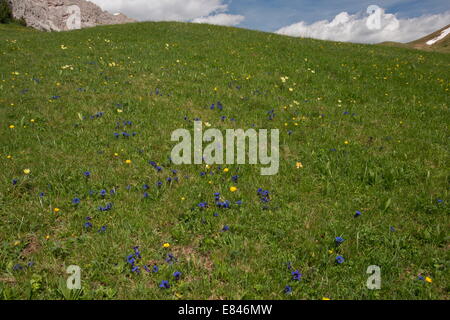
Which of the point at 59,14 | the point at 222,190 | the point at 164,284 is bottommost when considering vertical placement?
the point at 164,284

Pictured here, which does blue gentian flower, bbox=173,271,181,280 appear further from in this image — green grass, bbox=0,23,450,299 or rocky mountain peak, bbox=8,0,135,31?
rocky mountain peak, bbox=8,0,135,31

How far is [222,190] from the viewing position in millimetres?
5418

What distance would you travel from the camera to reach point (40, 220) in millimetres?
4516

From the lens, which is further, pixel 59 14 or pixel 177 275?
pixel 59 14

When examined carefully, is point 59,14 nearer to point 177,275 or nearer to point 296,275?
point 177,275

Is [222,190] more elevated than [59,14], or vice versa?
[59,14]

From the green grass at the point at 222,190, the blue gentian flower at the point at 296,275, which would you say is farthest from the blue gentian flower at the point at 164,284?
the blue gentian flower at the point at 296,275

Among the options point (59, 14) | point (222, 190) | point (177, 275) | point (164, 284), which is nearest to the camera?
point (164, 284)

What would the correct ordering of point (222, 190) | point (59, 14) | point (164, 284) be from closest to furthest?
point (164, 284) < point (222, 190) < point (59, 14)

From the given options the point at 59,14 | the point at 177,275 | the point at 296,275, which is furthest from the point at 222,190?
the point at 59,14

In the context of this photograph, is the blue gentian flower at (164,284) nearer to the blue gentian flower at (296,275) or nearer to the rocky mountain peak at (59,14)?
the blue gentian flower at (296,275)

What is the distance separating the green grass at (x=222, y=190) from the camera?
149 inches
